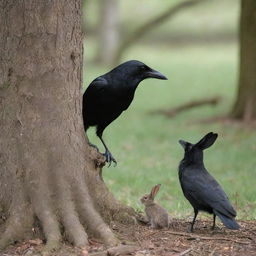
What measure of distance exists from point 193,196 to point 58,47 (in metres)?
1.85

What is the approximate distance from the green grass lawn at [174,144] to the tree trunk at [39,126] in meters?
2.13

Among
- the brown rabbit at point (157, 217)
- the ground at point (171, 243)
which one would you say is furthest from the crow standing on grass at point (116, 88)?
the ground at point (171, 243)

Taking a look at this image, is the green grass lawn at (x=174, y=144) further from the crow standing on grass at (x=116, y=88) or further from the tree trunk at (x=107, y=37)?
the tree trunk at (x=107, y=37)

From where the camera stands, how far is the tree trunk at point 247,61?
567 inches

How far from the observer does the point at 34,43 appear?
5.69 metres

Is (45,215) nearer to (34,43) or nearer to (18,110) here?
(18,110)

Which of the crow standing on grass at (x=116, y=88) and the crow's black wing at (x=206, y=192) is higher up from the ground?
the crow standing on grass at (x=116, y=88)

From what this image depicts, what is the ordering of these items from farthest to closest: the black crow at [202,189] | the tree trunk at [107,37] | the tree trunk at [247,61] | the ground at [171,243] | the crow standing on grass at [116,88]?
the tree trunk at [107,37] < the tree trunk at [247,61] < the crow standing on grass at [116,88] < the black crow at [202,189] < the ground at [171,243]

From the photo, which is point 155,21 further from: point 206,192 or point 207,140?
point 206,192

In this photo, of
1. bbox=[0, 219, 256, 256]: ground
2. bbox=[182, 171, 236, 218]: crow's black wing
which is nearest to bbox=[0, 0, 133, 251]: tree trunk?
bbox=[0, 219, 256, 256]: ground

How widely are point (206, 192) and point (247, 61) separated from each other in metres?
8.98

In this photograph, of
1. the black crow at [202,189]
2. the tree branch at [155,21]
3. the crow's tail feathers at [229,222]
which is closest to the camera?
the crow's tail feathers at [229,222]

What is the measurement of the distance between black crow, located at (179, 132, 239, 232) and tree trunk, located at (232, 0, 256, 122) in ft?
26.7

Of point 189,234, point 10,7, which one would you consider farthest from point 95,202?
point 10,7
